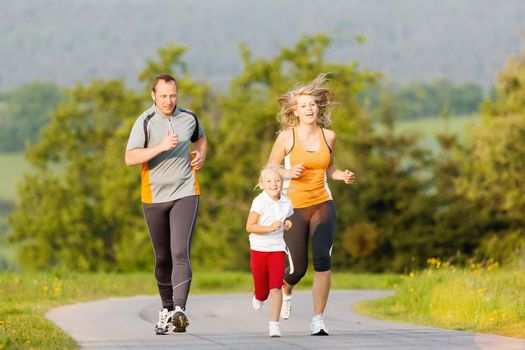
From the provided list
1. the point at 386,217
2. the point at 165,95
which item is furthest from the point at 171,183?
the point at 386,217

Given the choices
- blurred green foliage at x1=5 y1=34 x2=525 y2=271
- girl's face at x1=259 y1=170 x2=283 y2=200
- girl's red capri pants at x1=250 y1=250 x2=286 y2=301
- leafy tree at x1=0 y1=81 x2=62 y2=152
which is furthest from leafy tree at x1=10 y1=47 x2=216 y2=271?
leafy tree at x1=0 y1=81 x2=62 y2=152

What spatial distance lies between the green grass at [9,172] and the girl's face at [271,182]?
129 m

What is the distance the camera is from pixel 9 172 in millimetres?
143500

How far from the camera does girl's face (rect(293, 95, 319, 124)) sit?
10.9 metres

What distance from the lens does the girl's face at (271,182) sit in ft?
33.5

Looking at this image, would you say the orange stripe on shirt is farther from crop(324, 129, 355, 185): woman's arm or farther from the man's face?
crop(324, 129, 355, 185): woman's arm

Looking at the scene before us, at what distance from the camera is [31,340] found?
918cm

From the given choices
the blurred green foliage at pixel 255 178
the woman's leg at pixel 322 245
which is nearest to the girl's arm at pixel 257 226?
the woman's leg at pixel 322 245

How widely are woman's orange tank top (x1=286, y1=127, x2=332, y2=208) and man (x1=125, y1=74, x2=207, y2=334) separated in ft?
2.99

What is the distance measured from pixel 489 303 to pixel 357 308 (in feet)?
14.2

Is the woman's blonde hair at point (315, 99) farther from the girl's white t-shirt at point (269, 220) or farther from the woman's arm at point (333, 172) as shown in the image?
the girl's white t-shirt at point (269, 220)

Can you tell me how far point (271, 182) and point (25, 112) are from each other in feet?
467

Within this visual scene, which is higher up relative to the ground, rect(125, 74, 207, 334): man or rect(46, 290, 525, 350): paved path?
rect(125, 74, 207, 334): man

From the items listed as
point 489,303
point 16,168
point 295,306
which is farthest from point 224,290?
point 16,168
